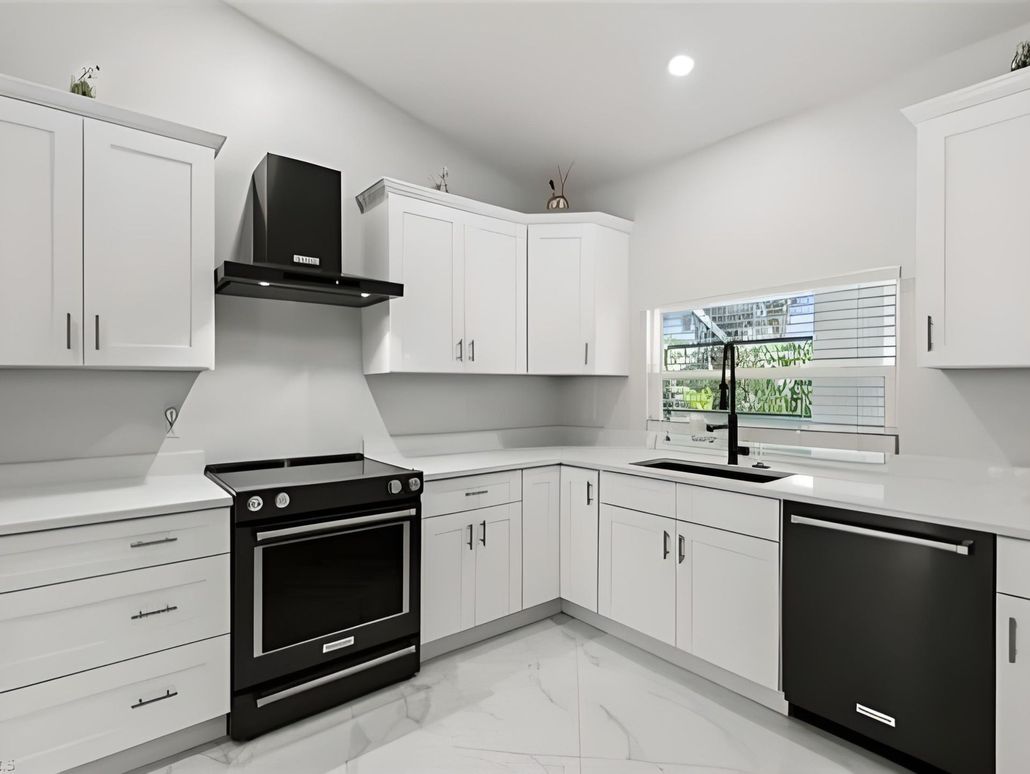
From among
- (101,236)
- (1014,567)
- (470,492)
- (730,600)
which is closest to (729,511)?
(730,600)

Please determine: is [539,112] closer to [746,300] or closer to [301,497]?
[746,300]

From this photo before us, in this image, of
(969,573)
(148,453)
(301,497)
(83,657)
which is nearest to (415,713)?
(301,497)

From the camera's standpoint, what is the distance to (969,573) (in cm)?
166

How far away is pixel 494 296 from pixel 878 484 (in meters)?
2.12

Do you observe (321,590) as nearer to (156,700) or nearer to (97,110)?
(156,700)

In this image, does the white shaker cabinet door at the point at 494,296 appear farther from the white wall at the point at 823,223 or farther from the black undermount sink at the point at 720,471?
the black undermount sink at the point at 720,471

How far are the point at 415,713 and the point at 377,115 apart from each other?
3.03 meters

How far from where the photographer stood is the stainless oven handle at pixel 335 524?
2.07m

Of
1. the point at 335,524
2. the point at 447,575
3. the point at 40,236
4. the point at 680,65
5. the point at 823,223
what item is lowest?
the point at 447,575

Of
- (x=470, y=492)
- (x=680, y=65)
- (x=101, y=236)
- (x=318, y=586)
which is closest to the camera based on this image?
(x=101, y=236)

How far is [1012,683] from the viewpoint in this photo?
158cm

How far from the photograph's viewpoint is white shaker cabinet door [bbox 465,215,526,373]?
3.17 meters

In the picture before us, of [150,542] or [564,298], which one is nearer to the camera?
[150,542]

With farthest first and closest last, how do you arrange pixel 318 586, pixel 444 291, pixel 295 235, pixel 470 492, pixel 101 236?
pixel 444 291 < pixel 470 492 < pixel 295 235 < pixel 318 586 < pixel 101 236
